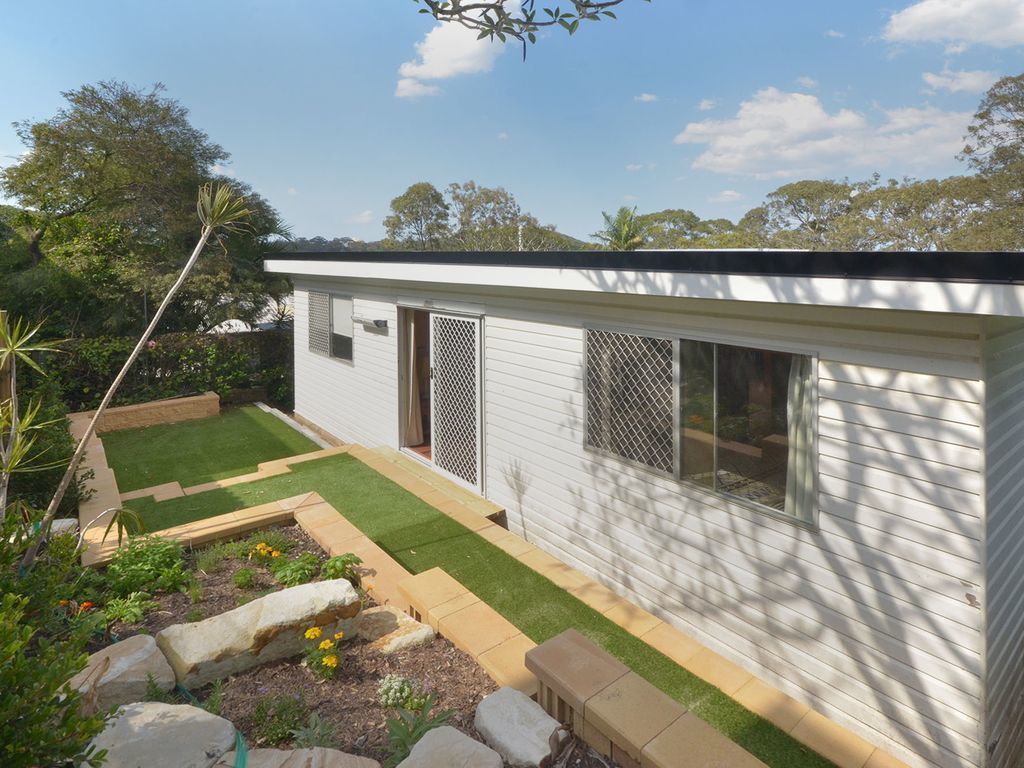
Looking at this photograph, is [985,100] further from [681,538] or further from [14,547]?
[14,547]

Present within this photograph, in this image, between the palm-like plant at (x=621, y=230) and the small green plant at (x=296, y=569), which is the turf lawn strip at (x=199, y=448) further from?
the palm-like plant at (x=621, y=230)

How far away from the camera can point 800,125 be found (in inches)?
1943

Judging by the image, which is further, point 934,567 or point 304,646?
point 304,646

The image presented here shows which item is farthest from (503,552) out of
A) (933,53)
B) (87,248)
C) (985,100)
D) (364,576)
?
(933,53)

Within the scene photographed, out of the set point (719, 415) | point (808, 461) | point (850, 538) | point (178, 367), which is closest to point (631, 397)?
point (719, 415)

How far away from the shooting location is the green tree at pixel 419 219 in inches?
1497

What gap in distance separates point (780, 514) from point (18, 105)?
16.9 m

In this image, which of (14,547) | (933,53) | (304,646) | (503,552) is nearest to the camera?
(14,547)

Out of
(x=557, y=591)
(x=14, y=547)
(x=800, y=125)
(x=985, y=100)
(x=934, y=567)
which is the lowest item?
(x=557, y=591)

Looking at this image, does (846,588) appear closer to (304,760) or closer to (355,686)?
(355,686)

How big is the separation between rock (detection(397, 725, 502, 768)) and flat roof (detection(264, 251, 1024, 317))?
2393 mm

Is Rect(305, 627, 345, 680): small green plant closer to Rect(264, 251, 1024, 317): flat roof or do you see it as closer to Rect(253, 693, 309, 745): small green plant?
Rect(253, 693, 309, 745): small green plant

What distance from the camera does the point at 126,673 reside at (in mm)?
2551

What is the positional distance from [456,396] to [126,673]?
4.01 metres
